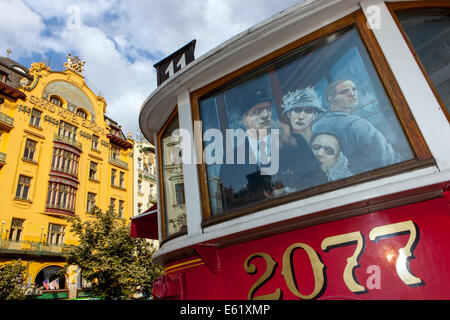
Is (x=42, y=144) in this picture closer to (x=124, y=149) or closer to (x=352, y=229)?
(x=124, y=149)

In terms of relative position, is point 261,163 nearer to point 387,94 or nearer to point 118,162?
point 387,94

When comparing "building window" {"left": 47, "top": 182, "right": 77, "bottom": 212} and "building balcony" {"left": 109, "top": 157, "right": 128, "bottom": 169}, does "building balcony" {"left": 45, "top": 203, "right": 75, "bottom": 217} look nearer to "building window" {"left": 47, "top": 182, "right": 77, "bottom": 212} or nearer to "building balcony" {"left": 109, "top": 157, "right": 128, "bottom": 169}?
"building window" {"left": 47, "top": 182, "right": 77, "bottom": 212}

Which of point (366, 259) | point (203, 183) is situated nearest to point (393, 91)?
point (366, 259)

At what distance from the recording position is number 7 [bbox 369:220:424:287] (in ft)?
7.54

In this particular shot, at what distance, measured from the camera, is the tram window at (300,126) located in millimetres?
2789

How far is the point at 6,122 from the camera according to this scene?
21.7m

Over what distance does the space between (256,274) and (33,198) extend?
77.7ft

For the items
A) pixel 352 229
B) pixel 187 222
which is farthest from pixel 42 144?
pixel 352 229

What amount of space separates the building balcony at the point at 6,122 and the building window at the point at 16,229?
6657mm

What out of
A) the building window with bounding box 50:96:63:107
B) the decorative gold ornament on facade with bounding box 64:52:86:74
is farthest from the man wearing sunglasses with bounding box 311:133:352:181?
the decorative gold ornament on facade with bounding box 64:52:86:74

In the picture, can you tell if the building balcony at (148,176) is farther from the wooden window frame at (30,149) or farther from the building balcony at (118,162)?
the wooden window frame at (30,149)

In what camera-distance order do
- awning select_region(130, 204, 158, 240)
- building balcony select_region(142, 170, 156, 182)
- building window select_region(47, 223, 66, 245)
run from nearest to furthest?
awning select_region(130, 204, 158, 240), building window select_region(47, 223, 66, 245), building balcony select_region(142, 170, 156, 182)

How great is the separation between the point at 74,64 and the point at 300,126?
31.2 m

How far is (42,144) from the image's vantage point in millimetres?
23719
